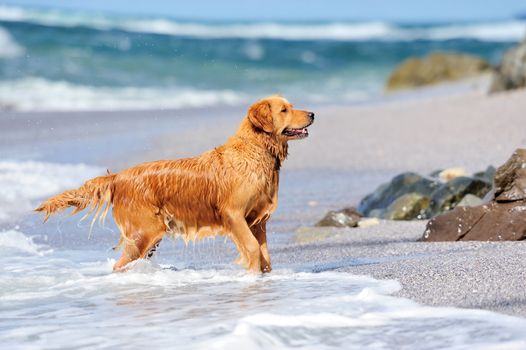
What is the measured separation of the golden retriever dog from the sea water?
271mm

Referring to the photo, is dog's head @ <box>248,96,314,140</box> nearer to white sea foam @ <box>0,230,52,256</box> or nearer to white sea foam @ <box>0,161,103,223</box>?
white sea foam @ <box>0,230,52,256</box>

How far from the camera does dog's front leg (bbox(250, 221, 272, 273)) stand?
6768 mm

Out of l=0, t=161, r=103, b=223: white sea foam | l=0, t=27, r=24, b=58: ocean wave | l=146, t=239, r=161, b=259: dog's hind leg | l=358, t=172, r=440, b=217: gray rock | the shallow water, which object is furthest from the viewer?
l=0, t=27, r=24, b=58: ocean wave

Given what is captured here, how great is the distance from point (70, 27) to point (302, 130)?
3589 centimetres

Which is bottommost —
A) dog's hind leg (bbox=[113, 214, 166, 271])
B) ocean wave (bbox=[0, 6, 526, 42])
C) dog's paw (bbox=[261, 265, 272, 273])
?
dog's paw (bbox=[261, 265, 272, 273])

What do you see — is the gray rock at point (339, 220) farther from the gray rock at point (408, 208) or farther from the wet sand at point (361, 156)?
the gray rock at point (408, 208)

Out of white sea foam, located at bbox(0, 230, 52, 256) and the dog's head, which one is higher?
the dog's head

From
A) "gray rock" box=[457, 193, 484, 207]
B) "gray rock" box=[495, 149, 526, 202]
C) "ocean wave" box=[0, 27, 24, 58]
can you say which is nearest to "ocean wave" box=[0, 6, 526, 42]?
"ocean wave" box=[0, 27, 24, 58]

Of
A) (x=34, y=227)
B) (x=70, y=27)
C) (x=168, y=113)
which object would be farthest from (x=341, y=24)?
(x=34, y=227)

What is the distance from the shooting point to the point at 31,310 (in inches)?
237

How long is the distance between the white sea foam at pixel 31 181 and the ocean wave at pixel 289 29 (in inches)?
1287

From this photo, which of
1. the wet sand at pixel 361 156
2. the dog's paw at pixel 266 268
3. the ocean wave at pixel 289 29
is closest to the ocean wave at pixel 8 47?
the ocean wave at pixel 289 29

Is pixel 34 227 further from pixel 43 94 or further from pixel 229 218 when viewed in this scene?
pixel 43 94

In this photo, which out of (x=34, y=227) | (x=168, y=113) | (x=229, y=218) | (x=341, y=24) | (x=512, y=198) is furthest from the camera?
(x=341, y=24)
